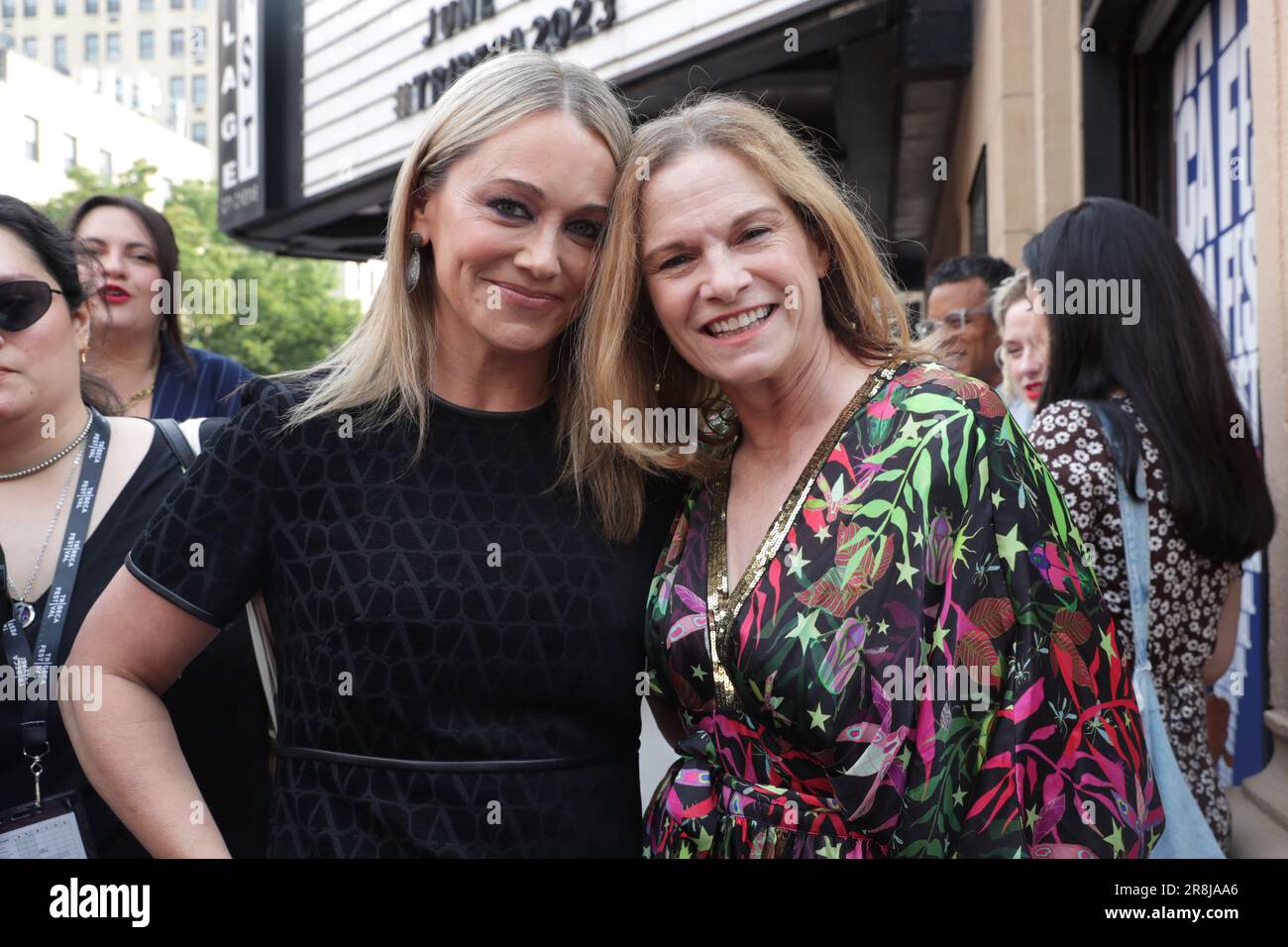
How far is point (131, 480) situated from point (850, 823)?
1.56 meters

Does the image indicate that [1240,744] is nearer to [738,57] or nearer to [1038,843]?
[1038,843]

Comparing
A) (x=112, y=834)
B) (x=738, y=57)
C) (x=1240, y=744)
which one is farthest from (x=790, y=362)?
(x=738, y=57)

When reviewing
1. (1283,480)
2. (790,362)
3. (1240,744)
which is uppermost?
(790,362)

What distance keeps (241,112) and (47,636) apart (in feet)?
35.0

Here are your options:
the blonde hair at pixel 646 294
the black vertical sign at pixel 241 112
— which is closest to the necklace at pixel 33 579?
the blonde hair at pixel 646 294

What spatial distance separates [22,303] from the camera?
2.37 metres

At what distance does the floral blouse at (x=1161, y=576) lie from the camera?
272cm

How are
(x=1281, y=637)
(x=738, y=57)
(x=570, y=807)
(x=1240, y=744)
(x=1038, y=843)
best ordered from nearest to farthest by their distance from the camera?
(x=1038, y=843), (x=570, y=807), (x=1281, y=637), (x=1240, y=744), (x=738, y=57)

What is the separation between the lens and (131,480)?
7.94 feet

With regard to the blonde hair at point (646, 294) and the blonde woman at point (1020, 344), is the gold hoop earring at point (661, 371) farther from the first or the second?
the blonde woman at point (1020, 344)

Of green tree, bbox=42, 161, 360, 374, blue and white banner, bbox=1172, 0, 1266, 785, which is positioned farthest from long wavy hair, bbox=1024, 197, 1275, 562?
green tree, bbox=42, 161, 360, 374

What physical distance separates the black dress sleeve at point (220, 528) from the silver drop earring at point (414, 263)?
337 millimetres

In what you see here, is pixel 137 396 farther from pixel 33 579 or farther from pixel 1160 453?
pixel 1160 453
